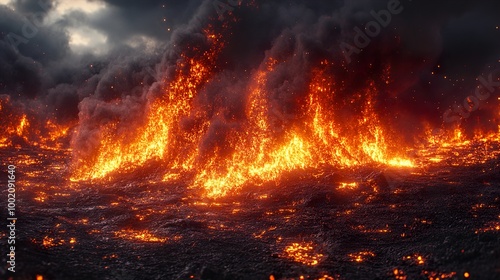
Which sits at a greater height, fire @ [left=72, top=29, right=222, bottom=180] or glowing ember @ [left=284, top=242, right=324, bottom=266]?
fire @ [left=72, top=29, right=222, bottom=180]

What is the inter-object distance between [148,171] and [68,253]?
12.7 m

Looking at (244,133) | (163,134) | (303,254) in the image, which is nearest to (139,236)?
(303,254)

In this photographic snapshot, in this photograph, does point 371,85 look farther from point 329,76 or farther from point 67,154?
point 67,154

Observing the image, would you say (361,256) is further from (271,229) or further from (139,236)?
(139,236)

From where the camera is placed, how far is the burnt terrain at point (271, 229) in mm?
7820

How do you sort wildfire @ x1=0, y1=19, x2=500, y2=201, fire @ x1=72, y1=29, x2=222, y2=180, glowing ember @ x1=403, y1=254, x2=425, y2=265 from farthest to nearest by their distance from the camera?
fire @ x1=72, y1=29, x2=222, y2=180 < wildfire @ x1=0, y1=19, x2=500, y2=201 < glowing ember @ x1=403, y1=254, x2=425, y2=265

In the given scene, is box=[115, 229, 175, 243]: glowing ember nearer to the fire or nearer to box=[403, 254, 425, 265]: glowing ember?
box=[403, 254, 425, 265]: glowing ember

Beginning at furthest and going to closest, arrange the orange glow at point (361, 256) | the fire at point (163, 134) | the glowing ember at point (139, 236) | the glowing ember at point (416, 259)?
1. the fire at point (163, 134)
2. the glowing ember at point (139, 236)
3. the orange glow at point (361, 256)
4. the glowing ember at point (416, 259)

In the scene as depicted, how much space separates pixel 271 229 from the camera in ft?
36.0

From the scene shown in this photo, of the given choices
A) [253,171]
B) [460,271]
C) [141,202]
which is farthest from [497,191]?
[141,202]

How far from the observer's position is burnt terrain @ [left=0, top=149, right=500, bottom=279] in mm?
7820

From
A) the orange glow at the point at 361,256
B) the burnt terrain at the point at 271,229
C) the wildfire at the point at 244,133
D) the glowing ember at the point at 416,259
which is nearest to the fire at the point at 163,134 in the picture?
the wildfire at the point at 244,133

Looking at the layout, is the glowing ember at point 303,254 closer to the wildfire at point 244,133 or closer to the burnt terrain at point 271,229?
the burnt terrain at point 271,229

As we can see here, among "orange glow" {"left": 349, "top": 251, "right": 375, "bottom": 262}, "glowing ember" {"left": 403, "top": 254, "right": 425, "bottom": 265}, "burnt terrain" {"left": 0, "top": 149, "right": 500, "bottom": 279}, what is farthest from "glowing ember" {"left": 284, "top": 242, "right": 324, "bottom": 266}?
"glowing ember" {"left": 403, "top": 254, "right": 425, "bottom": 265}
